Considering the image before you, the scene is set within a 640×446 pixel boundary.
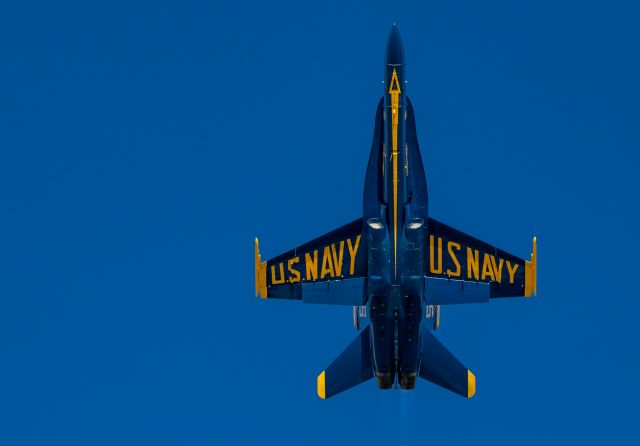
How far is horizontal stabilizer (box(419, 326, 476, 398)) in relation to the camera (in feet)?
174

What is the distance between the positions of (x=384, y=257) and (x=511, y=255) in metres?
6.00

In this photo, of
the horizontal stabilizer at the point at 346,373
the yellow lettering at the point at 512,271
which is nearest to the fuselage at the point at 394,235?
the horizontal stabilizer at the point at 346,373

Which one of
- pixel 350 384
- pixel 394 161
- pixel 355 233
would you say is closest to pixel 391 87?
pixel 394 161

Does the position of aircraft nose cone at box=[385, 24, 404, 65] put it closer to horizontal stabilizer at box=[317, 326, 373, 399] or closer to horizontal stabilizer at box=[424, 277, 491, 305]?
horizontal stabilizer at box=[424, 277, 491, 305]

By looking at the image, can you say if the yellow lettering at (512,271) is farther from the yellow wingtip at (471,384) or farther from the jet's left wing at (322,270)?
the jet's left wing at (322,270)

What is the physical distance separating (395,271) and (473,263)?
176 inches

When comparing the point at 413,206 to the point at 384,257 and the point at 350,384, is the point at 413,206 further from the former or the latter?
the point at 350,384

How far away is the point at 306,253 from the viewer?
54469 millimetres

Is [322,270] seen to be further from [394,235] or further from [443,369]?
[443,369]

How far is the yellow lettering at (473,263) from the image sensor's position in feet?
178

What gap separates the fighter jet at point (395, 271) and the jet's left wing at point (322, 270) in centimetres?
3

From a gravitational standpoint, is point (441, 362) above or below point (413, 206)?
below

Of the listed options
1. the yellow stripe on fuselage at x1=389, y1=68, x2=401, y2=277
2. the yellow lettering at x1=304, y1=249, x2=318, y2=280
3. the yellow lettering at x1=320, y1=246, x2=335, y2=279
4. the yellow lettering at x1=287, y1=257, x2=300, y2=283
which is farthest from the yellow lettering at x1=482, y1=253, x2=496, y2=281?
the yellow lettering at x1=287, y1=257, x2=300, y2=283

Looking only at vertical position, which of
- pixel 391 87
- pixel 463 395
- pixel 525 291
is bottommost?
pixel 463 395
